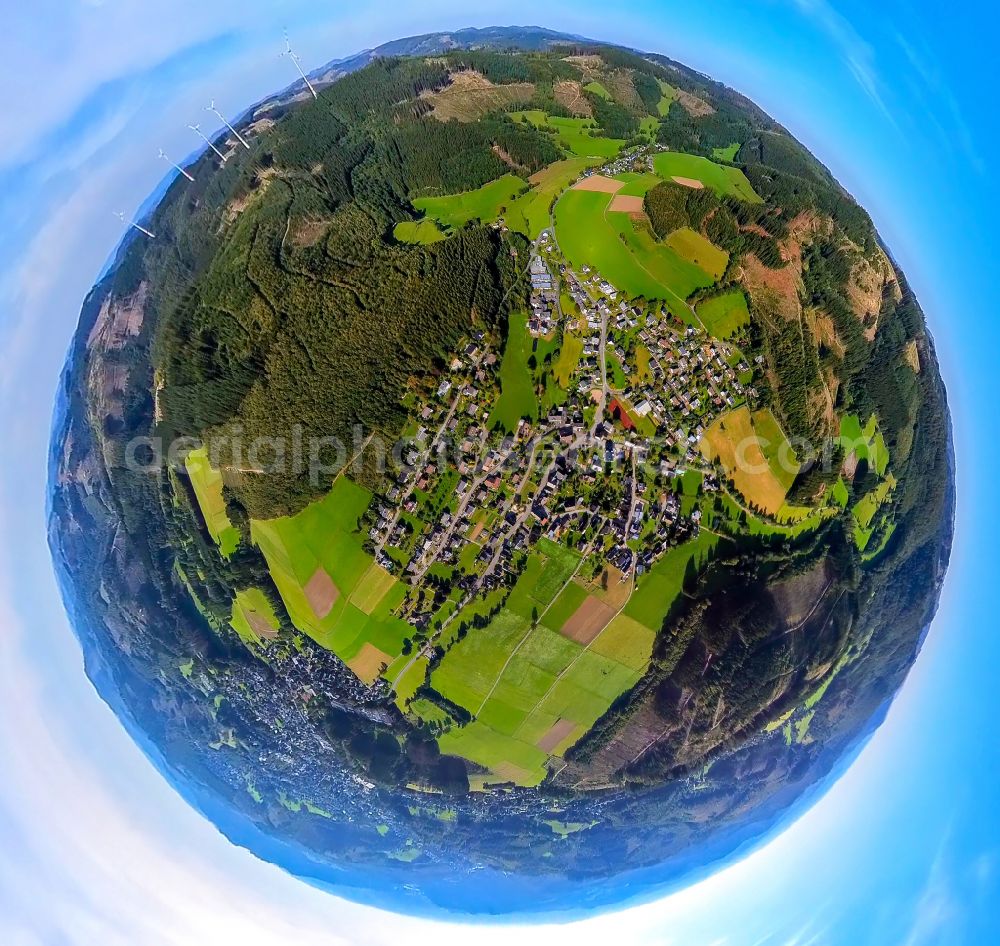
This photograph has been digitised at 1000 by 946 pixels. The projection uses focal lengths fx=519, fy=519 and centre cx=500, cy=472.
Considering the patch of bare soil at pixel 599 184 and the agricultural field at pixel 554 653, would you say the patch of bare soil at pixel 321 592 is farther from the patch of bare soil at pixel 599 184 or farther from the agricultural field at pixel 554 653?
the patch of bare soil at pixel 599 184

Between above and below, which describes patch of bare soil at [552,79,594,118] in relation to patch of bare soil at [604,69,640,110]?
below

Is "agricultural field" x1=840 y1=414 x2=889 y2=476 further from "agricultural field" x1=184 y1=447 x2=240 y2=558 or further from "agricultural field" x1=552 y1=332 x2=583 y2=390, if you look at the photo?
"agricultural field" x1=184 y1=447 x2=240 y2=558

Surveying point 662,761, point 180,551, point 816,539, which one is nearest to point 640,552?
point 816,539

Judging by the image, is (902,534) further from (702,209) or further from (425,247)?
(425,247)

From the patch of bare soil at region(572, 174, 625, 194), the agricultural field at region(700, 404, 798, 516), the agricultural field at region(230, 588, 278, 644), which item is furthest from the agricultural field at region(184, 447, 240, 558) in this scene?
the patch of bare soil at region(572, 174, 625, 194)

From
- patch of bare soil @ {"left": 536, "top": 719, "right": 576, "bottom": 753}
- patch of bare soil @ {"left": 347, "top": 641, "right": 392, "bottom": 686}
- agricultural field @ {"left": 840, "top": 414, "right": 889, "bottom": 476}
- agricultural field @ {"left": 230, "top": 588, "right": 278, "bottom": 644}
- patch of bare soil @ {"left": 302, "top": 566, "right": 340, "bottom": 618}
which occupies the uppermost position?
→ agricultural field @ {"left": 840, "top": 414, "right": 889, "bottom": 476}

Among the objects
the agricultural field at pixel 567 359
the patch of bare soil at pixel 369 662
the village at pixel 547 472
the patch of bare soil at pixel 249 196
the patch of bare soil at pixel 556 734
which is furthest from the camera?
the patch of bare soil at pixel 249 196

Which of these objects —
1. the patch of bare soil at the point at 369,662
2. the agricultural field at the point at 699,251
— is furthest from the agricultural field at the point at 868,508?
the patch of bare soil at the point at 369,662
